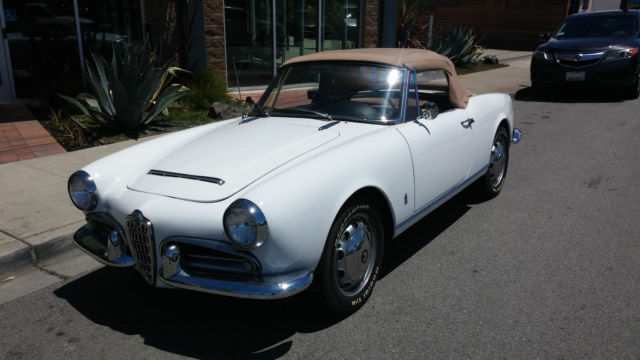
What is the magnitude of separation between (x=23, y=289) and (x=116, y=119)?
13.5 feet

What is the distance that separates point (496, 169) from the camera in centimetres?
523

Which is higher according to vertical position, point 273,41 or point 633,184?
point 273,41

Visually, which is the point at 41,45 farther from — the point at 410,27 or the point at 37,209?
the point at 410,27

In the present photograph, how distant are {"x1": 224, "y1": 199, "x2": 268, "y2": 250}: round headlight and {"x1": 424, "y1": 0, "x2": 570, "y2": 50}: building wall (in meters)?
23.3

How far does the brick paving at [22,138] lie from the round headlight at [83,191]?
3391mm

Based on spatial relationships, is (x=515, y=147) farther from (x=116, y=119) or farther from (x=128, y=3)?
(x=128, y=3)

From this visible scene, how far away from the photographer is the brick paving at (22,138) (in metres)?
6.34

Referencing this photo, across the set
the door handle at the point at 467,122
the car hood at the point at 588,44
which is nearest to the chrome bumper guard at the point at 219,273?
the door handle at the point at 467,122

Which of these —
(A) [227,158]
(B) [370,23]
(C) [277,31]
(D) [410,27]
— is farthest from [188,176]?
(D) [410,27]

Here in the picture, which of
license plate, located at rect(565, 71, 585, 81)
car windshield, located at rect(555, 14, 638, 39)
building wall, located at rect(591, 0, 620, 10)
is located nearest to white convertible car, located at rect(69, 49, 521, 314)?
license plate, located at rect(565, 71, 585, 81)

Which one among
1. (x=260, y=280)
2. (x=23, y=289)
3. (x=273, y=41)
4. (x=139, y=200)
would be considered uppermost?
(x=273, y=41)

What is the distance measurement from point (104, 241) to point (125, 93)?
14.0 ft

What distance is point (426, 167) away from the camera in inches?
148

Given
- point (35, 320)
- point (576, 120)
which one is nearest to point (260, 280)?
point (35, 320)
